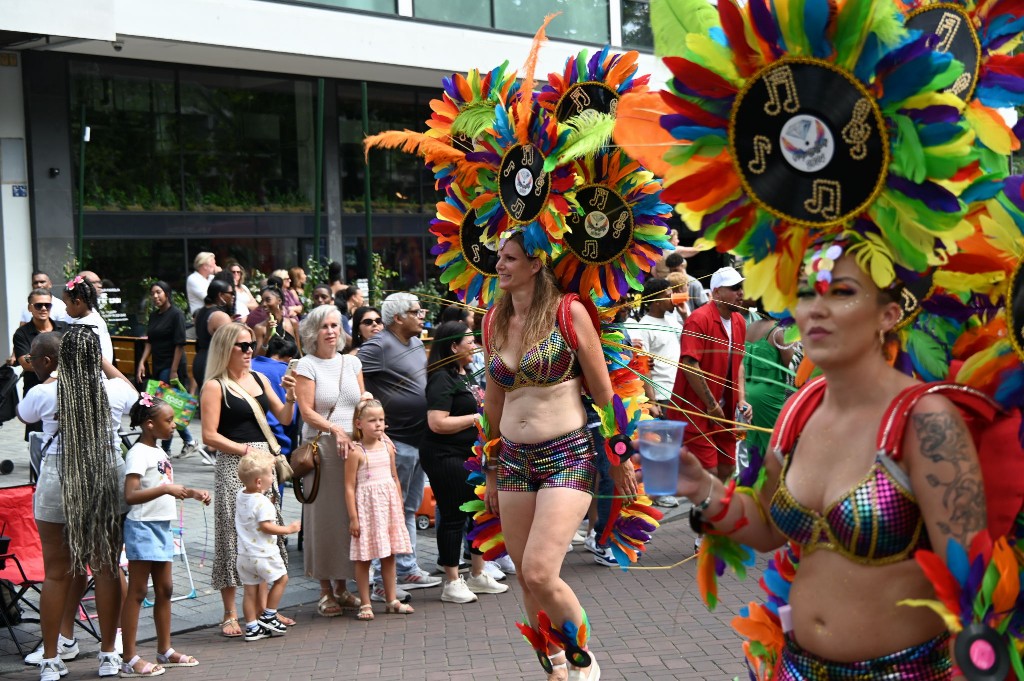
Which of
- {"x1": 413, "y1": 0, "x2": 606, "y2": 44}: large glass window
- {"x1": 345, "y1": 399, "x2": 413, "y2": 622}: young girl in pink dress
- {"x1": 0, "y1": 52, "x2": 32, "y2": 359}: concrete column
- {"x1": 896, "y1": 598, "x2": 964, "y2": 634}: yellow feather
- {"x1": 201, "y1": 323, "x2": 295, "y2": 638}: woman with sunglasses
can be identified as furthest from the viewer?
{"x1": 413, "y1": 0, "x2": 606, "y2": 44}: large glass window

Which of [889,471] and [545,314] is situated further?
[545,314]

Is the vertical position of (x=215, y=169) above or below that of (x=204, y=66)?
below

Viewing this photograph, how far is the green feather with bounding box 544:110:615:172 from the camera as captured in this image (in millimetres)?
5555

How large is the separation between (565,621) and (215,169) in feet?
54.1

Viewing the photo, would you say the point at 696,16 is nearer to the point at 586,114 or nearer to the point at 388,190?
the point at 586,114

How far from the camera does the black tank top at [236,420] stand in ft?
23.4

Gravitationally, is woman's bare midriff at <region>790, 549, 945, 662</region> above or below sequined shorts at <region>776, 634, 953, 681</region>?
above

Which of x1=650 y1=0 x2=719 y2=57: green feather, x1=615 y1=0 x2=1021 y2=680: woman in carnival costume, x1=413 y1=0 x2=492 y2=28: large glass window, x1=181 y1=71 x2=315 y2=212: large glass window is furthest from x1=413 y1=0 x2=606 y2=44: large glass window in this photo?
x1=615 y1=0 x2=1021 y2=680: woman in carnival costume

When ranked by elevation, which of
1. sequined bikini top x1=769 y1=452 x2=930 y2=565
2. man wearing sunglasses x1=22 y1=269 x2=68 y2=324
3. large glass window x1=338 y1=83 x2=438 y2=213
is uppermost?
large glass window x1=338 y1=83 x2=438 y2=213

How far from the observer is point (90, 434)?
6.12 m

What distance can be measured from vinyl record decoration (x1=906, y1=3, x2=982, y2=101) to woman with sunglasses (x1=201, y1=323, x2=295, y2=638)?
456cm

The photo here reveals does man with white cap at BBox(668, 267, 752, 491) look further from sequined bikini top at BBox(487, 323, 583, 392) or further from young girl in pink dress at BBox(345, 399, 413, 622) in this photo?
sequined bikini top at BBox(487, 323, 583, 392)

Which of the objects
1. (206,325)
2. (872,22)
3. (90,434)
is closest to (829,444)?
(872,22)

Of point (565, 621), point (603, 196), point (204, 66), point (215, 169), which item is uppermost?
point (204, 66)
